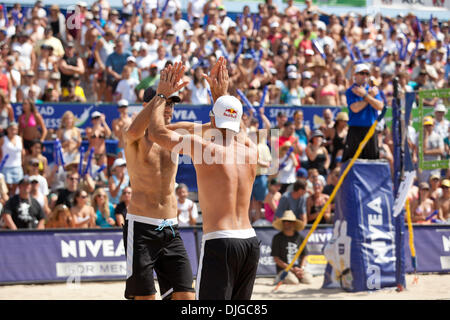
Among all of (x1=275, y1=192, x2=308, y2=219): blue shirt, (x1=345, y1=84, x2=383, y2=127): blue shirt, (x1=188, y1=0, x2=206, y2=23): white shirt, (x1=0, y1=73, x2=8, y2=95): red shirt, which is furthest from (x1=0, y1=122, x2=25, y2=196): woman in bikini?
(x1=188, y1=0, x2=206, y2=23): white shirt

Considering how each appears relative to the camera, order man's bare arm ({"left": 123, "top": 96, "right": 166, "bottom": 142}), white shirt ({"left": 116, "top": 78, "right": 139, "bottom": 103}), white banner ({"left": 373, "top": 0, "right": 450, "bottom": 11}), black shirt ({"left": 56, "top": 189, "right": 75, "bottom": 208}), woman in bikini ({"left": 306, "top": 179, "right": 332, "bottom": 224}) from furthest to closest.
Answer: white banner ({"left": 373, "top": 0, "right": 450, "bottom": 11}) → white shirt ({"left": 116, "top": 78, "right": 139, "bottom": 103}) → woman in bikini ({"left": 306, "top": 179, "right": 332, "bottom": 224}) → black shirt ({"left": 56, "top": 189, "right": 75, "bottom": 208}) → man's bare arm ({"left": 123, "top": 96, "right": 166, "bottom": 142})

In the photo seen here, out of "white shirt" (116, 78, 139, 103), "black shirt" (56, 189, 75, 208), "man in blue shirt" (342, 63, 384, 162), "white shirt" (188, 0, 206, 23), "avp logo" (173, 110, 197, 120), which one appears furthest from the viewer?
"white shirt" (188, 0, 206, 23)

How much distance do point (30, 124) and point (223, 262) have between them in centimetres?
862

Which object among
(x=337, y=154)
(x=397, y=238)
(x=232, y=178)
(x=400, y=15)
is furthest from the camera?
(x=400, y=15)

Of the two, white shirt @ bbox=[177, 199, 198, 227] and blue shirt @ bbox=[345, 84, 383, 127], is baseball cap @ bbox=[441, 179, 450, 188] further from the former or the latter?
white shirt @ bbox=[177, 199, 198, 227]

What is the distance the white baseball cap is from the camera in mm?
5633

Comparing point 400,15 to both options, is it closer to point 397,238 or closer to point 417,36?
point 417,36

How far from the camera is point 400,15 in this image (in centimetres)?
2128

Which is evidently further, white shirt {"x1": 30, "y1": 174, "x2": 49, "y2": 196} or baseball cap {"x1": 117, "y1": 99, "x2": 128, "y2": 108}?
baseball cap {"x1": 117, "y1": 99, "x2": 128, "y2": 108}

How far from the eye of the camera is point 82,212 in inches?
473

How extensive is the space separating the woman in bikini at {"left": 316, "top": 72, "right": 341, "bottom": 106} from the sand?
5108 mm

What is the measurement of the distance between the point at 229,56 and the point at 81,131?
4250mm

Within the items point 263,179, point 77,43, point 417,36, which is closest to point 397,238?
point 263,179

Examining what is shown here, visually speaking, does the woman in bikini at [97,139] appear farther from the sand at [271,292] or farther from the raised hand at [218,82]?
the raised hand at [218,82]
